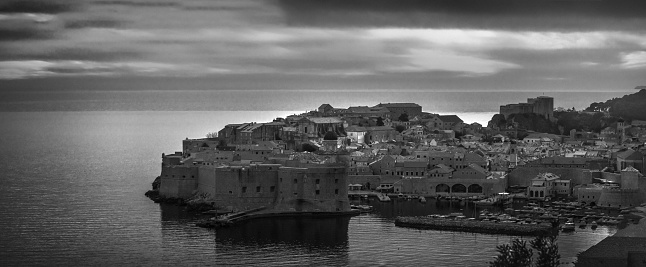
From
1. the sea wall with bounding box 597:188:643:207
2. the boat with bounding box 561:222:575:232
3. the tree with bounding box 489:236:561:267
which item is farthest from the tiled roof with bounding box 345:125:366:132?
the tree with bounding box 489:236:561:267

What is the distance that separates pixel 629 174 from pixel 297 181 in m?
10.4

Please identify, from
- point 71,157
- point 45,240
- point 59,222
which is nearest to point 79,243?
point 45,240

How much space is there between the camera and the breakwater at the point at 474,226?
31.8 metres

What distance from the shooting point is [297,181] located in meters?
35.6

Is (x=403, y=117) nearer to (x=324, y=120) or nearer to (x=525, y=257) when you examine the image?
(x=324, y=120)

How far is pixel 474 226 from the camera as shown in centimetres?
3259

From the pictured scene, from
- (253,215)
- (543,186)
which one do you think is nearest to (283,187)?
(253,215)

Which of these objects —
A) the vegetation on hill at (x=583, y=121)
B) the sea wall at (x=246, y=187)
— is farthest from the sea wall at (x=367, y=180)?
the vegetation on hill at (x=583, y=121)

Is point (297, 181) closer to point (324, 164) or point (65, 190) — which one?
point (324, 164)

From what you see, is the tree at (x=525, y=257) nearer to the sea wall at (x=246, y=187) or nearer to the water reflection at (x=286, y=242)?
the water reflection at (x=286, y=242)

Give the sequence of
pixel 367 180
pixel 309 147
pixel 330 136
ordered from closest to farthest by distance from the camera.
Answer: pixel 367 180
pixel 309 147
pixel 330 136

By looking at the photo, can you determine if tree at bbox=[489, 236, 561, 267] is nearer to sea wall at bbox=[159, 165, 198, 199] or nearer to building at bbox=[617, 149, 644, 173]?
sea wall at bbox=[159, 165, 198, 199]

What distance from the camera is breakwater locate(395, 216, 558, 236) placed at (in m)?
31.8

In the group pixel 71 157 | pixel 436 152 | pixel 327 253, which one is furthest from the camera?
pixel 71 157
